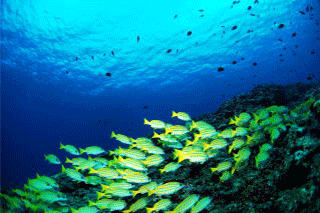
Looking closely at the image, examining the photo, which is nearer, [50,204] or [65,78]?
[50,204]

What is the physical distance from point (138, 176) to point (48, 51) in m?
31.1

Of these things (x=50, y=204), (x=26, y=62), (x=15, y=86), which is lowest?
(x=50, y=204)

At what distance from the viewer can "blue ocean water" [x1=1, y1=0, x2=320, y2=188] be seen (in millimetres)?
24547

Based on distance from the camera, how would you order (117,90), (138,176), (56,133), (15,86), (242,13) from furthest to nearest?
(56,133) → (117,90) → (15,86) → (242,13) → (138,176)

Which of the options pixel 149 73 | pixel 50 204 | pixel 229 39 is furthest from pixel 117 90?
pixel 50 204

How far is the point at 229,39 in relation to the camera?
33719 millimetres

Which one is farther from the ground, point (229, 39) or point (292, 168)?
point (229, 39)

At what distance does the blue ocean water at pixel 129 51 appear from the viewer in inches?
966

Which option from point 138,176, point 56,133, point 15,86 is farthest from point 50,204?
point 56,133

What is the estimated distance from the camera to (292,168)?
9.80 ft

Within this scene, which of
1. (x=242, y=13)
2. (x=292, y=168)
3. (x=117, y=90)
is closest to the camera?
(x=292, y=168)

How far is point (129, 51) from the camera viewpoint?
105ft

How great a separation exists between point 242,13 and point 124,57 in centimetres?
1852

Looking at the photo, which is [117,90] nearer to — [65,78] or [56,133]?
[65,78]
